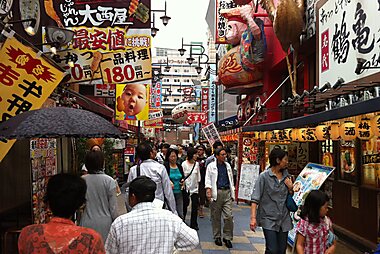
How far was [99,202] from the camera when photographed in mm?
5449

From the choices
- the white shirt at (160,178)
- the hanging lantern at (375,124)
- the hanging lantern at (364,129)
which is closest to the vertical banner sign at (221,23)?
the hanging lantern at (364,129)

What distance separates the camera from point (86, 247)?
2.79 metres

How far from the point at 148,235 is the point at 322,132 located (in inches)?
271

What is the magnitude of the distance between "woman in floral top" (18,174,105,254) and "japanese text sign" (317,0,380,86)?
238 inches

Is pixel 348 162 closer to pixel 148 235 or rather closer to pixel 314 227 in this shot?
pixel 314 227

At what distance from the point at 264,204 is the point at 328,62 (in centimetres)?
498

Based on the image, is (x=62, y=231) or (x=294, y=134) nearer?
(x=62, y=231)

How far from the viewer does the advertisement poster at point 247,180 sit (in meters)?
12.8

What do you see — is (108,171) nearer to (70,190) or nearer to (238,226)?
(238,226)

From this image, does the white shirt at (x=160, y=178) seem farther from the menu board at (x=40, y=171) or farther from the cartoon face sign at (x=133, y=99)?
the cartoon face sign at (x=133, y=99)

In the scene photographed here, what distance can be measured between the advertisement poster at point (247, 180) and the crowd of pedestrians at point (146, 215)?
158 inches

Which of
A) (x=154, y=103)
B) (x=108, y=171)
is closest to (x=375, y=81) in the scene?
(x=108, y=171)

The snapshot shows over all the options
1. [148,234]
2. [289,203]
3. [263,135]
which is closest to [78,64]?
Result: [289,203]

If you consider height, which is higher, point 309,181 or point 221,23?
point 221,23
